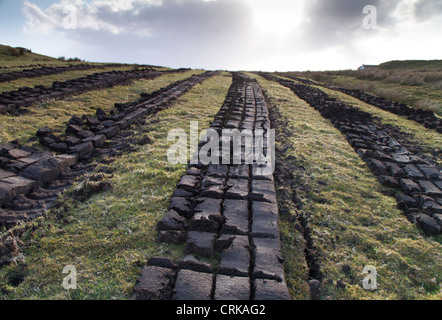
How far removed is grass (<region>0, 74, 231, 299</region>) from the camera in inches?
90.0

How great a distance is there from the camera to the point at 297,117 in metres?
8.37

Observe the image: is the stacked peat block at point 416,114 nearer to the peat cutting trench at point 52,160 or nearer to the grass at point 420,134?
the grass at point 420,134

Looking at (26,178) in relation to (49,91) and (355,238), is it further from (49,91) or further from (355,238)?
(49,91)

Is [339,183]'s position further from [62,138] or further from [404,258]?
[62,138]

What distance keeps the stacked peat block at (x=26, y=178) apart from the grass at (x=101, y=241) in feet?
0.98

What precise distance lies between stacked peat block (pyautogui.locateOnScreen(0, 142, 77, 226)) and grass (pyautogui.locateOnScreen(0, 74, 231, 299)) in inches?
11.8

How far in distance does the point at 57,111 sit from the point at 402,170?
294 inches

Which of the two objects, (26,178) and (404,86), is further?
(404,86)

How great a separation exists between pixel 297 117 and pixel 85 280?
720cm

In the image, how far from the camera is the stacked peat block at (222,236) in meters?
2.25

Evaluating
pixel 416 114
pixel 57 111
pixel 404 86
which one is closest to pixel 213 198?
pixel 57 111

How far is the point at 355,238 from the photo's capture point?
3.10 meters

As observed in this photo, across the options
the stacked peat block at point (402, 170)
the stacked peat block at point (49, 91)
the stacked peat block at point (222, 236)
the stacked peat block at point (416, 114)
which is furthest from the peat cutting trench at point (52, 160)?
the stacked peat block at point (416, 114)
